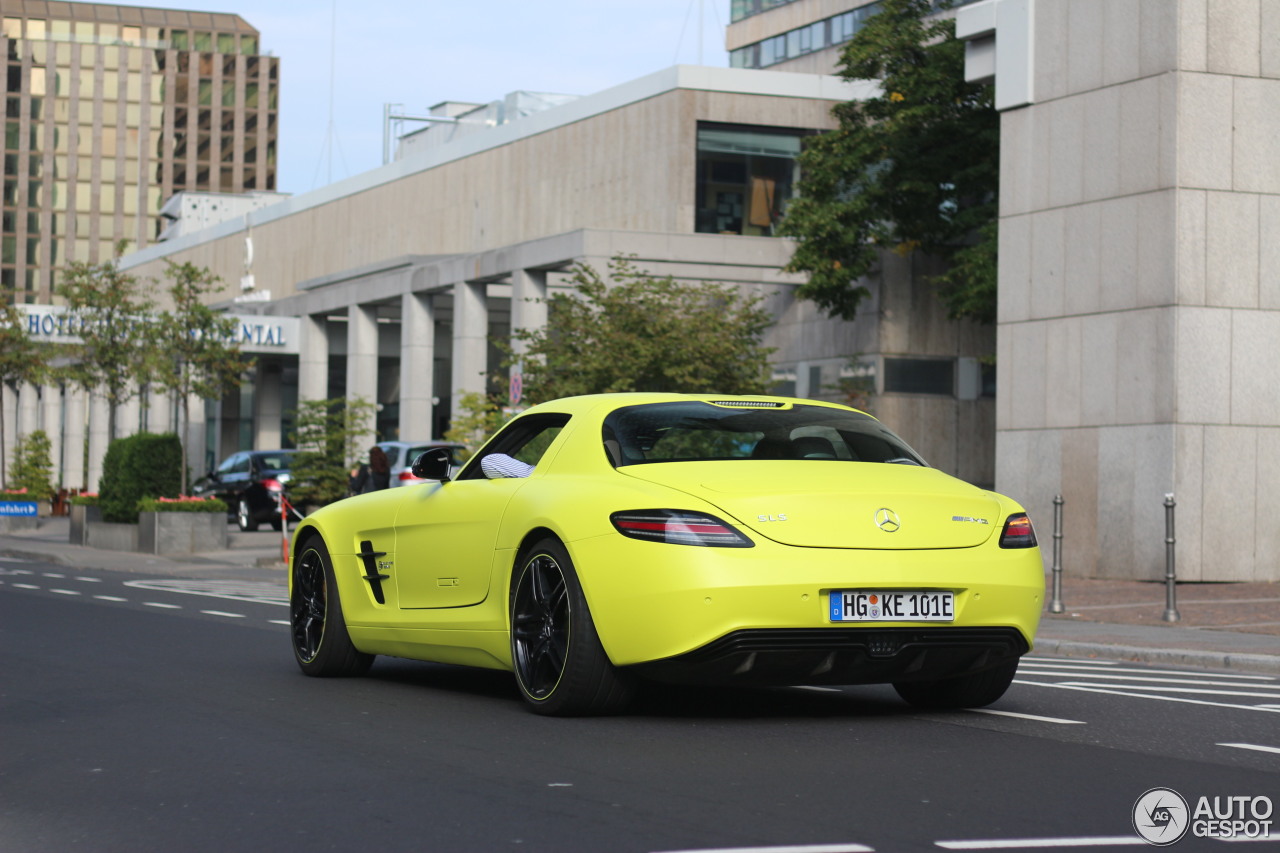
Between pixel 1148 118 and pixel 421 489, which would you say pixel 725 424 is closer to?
pixel 421 489

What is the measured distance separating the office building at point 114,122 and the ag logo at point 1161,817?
140167mm

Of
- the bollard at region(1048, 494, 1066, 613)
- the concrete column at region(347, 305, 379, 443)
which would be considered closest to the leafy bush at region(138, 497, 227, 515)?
the bollard at region(1048, 494, 1066, 613)

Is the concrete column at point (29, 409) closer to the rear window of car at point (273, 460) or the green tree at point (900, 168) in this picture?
the rear window of car at point (273, 460)

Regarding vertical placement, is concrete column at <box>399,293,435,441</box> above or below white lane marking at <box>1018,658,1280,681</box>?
above

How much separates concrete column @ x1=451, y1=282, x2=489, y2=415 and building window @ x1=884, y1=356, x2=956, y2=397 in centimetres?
1017

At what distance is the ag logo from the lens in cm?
524

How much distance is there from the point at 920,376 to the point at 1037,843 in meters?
36.2

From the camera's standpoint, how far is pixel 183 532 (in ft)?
104

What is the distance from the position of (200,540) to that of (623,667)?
25.1 metres

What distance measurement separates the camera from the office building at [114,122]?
143 metres

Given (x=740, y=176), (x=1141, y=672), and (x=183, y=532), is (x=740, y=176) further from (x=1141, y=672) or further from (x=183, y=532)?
(x=1141, y=672)

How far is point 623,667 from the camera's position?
7543 mm

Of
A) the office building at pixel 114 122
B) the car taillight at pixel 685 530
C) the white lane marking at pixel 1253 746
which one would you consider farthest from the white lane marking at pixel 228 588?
the office building at pixel 114 122

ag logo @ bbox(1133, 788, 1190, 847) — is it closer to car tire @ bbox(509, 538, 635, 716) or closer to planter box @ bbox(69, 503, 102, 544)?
car tire @ bbox(509, 538, 635, 716)
